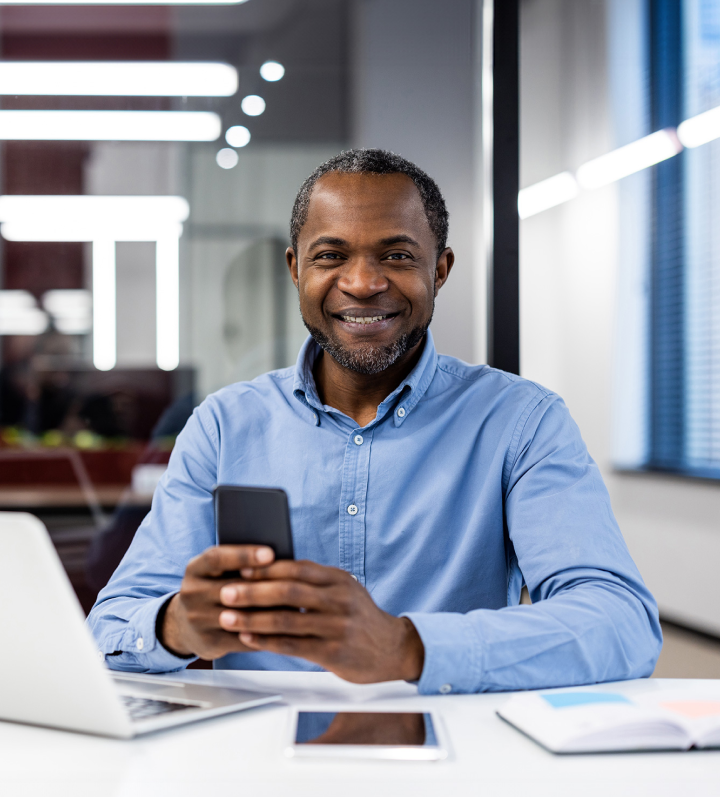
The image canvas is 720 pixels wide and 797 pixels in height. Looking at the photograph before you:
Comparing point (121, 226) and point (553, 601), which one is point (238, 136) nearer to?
point (121, 226)

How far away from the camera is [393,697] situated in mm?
932

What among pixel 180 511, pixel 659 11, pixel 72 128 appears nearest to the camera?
pixel 180 511

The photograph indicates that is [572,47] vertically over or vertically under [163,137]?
over

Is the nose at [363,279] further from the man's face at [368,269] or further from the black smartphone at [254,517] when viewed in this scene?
the black smartphone at [254,517]

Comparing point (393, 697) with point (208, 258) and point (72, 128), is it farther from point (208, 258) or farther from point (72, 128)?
point (72, 128)

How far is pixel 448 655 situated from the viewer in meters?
0.92

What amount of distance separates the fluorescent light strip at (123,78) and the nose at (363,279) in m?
1.33

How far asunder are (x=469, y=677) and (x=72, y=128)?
211 centimetres

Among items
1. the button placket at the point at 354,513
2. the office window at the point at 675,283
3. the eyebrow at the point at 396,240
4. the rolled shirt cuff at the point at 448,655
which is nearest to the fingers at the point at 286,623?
the rolled shirt cuff at the point at 448,655

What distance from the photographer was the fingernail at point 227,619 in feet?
2.85

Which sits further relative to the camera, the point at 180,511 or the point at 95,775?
→ the point at 180,511

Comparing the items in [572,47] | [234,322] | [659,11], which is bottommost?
[234,322]

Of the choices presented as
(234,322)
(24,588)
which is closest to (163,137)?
(234,322)

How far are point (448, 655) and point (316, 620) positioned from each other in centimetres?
17
